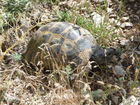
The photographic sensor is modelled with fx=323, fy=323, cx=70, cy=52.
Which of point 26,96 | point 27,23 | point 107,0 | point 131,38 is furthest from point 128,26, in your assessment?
point 26,96

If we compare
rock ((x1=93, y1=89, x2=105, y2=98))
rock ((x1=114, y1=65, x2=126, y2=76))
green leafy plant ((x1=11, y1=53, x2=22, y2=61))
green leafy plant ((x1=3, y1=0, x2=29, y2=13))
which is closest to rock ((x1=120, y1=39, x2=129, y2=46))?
rock ((x1=114, y1=65, x2=126, y2=76))

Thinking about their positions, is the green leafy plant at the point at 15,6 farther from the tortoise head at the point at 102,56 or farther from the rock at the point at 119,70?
the rock at the point at 119,70

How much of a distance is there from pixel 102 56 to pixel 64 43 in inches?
14.2

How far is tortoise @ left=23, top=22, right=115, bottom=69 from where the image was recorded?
111 inches

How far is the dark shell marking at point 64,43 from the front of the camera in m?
2.83

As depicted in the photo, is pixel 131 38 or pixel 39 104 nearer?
pixel 39 104

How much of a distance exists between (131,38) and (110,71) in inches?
20.3

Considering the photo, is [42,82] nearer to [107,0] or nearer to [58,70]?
[58,70]

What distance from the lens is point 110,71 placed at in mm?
2945

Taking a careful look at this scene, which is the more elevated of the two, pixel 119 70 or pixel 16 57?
pixel 16 57

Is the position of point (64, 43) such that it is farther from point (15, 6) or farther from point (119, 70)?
point (15, 6)

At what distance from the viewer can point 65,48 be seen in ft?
9.37

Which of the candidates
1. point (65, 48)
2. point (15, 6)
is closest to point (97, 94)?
point (65, 48)

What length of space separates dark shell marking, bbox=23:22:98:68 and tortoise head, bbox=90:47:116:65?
0.15ft
